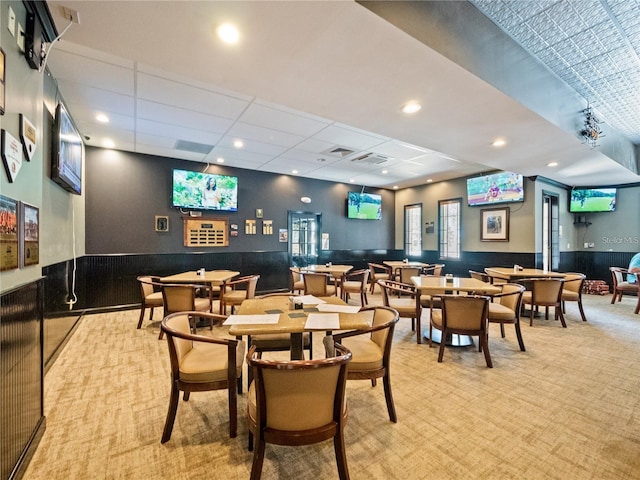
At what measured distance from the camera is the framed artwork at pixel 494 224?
291 inches

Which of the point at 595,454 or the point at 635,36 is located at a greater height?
the point at 635,36

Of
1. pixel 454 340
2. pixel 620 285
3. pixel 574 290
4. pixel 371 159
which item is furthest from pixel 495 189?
pixel 454 340

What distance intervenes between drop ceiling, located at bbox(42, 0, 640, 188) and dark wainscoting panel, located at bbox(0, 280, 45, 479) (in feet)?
6.53

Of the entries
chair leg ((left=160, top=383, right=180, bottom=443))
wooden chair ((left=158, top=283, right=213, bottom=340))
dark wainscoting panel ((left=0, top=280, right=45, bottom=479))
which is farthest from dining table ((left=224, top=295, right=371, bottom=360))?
wooden chair ((left=158, top=283, right=213, bottom=340))

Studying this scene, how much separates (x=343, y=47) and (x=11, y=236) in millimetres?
2567

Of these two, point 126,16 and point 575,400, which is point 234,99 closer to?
point 126,16

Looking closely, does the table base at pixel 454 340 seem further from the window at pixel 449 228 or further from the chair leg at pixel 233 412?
the window at pixel 449 228

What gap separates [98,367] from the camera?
10.9 ft

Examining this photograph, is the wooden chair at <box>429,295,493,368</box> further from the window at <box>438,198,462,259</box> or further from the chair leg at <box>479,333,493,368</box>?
the window at <box>438,198,462,259</box>

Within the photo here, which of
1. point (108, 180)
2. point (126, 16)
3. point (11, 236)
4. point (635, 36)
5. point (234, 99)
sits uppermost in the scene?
point (635, 36)

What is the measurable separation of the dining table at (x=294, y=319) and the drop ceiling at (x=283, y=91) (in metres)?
2.09

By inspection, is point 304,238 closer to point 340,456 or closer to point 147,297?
point 147,297

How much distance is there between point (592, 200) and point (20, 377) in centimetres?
1117

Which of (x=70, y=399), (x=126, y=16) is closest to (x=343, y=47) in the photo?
(x=126, y=16)
